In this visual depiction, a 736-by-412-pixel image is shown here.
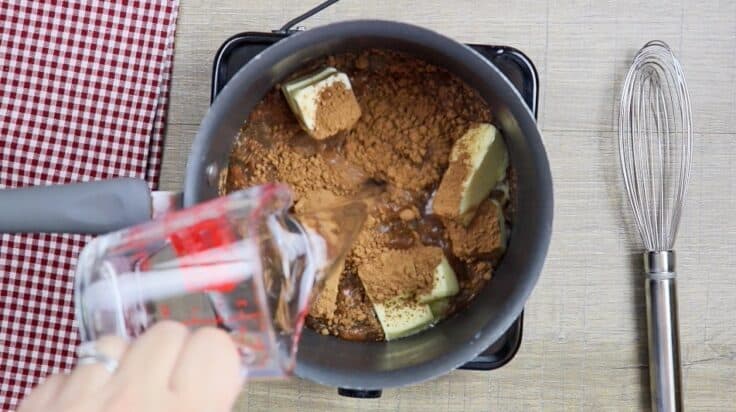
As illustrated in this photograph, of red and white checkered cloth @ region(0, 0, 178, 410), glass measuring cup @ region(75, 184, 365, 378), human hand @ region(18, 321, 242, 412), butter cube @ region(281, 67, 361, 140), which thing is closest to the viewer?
human hand @ region(18, 321, 242, 412)

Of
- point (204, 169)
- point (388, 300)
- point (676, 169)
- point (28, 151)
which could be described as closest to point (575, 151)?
point (676, 169)

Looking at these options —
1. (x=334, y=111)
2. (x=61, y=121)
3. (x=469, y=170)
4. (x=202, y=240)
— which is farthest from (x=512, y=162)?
(x=61, y=121)

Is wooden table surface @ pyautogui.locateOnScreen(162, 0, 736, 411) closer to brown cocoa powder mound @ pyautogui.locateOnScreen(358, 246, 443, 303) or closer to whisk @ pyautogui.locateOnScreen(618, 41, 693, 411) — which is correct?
whisk @ pyautogui.locateOnScreen(618, 41, 693, 411)

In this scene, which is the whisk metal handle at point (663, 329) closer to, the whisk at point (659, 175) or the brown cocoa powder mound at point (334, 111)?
the whisk at point (659, 175)

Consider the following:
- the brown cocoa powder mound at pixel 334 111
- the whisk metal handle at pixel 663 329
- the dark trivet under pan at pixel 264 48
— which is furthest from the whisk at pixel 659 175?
the brown cocoa powder mound at pixel 334 111

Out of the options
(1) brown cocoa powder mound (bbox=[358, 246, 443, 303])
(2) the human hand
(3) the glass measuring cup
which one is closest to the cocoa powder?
(1) brown cocoa powder mound (bbox=[358, 246, 443, 303])
